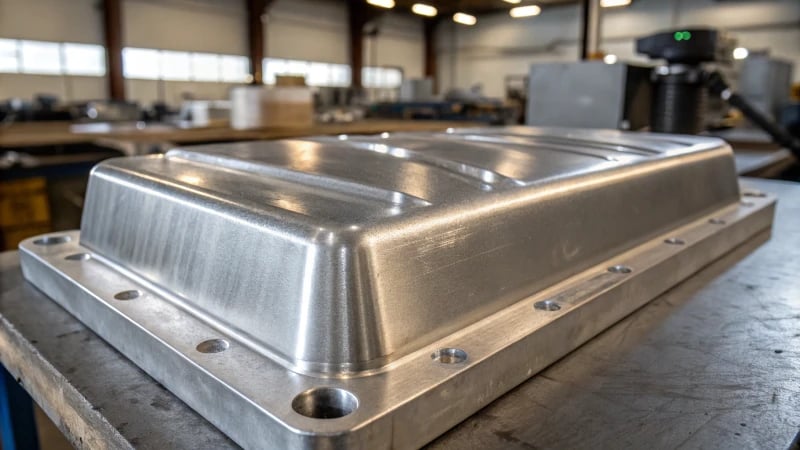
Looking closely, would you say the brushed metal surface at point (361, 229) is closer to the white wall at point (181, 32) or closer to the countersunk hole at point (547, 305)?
the countersunk hole at point (547, 305)

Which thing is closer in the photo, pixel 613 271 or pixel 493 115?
pixel 613 271

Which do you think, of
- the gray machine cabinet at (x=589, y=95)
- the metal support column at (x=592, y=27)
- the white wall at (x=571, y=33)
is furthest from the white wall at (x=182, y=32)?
the gray machine cabinet at (x=589, y=95)

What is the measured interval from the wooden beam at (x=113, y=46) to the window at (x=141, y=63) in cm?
19

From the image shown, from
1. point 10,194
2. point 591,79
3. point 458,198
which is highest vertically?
point 591,79

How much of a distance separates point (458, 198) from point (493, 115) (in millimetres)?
5123

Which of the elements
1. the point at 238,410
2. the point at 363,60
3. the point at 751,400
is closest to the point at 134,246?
the point at 238,410

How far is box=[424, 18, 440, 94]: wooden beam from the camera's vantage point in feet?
47.3

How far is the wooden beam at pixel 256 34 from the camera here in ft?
34.7

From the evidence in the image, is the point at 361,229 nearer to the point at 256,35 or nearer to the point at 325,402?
the point at 325,402

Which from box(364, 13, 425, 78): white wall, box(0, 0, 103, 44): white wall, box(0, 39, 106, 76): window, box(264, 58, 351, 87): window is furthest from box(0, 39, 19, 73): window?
box(364, 13, 425, 78): white wall

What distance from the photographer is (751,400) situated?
1.41 ft

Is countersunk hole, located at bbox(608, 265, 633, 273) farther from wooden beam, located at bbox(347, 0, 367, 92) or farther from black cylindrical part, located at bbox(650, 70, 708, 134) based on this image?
wooden beam, located at bbox(347, 0, 367, 92)

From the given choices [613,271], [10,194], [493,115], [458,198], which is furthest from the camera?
[493,115]

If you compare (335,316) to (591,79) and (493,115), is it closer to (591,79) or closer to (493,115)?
(591,79)
